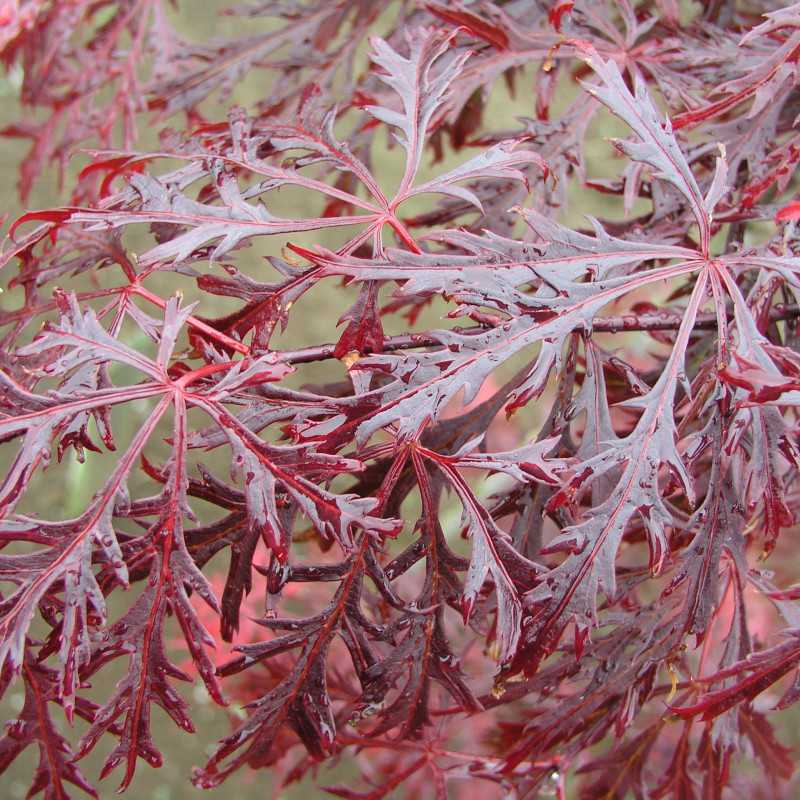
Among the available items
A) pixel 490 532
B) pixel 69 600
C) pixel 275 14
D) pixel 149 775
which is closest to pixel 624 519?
pixel 490 532

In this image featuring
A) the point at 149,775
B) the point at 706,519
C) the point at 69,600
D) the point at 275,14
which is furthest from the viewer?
the point at 149,775

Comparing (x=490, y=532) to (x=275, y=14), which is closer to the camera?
(x=490, y=532)

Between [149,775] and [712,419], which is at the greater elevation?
[712,419]

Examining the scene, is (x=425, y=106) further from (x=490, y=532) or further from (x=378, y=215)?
(x=490, y=532)

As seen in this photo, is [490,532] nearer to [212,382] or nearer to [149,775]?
[212,382]

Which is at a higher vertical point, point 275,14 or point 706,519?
point 275,14

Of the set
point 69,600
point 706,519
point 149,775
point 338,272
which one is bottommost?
point 149,775

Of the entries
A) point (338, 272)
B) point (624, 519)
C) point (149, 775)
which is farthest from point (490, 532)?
point (149, 775)

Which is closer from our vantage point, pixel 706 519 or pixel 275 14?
pixel 706 519

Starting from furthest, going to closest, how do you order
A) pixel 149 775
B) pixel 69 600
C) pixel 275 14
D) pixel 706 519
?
pixel 149 775 → pixel 275 14 → pixel 706 519 → pixel 69 600
